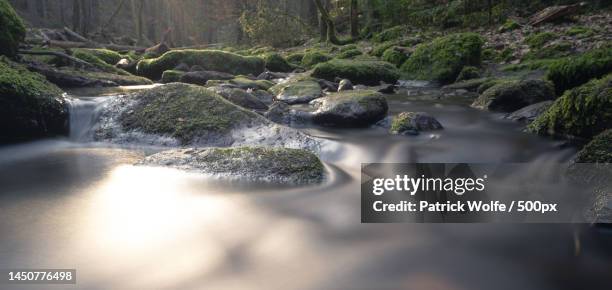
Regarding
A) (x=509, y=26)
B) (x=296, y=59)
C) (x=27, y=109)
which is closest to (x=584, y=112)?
(x=27, y=109)

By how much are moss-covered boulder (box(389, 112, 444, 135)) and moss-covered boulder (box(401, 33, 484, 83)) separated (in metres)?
6.53

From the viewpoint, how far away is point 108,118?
21.9ft

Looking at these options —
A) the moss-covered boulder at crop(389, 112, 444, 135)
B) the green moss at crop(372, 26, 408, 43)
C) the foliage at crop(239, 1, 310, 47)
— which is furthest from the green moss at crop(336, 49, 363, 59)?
the moss-covered boulder at crop(389, 112, 444, 135)

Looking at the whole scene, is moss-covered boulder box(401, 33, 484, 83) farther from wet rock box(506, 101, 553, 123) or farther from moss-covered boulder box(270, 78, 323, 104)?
wet rock box(506, 101, 553, 123)

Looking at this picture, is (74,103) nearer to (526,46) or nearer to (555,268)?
(555,268)

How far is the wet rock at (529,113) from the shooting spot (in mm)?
7459

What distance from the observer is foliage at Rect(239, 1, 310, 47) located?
2770 cm

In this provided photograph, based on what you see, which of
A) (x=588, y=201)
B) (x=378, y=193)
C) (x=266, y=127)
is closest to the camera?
(x=588, y=201)

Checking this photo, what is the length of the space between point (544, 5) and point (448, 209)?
19.2 meters

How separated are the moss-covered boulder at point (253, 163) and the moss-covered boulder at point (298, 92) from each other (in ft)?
15.7

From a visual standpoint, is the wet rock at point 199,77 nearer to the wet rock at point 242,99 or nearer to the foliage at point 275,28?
the wet rock at point 242,99

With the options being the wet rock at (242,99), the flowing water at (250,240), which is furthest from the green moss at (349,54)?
the flowing water at (250,240)

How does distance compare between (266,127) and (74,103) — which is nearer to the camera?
(266,127)

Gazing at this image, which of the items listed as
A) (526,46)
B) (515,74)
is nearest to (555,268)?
(515,74)
